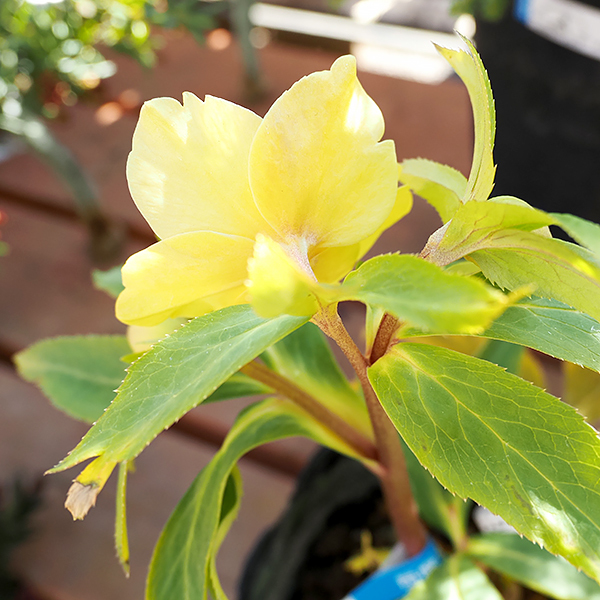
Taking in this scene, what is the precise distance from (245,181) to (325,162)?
2 cm

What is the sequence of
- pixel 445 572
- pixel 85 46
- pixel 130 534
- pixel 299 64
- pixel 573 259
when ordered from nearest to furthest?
pixel 573 259 < pixel 445 572 < pixel 130 534 < pixel 85 46 < pixel 299 64

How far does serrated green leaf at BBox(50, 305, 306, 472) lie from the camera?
0.46 feet

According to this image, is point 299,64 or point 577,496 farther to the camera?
point 299,64

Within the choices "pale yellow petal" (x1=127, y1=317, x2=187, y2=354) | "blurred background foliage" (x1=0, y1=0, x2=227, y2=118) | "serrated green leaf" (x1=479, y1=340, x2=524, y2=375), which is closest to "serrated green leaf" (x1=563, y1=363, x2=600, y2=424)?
"serrated green leaf" (x1=479, y1=340, x2=524, y2=375)

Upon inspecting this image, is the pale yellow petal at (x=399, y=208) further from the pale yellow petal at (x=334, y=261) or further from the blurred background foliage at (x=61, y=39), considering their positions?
the blurred background foliage at (x=61, y=39)

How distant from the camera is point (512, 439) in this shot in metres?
0.16

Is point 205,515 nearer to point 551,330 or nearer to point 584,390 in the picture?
point 551,330

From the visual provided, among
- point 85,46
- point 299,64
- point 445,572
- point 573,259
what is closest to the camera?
point 573,259

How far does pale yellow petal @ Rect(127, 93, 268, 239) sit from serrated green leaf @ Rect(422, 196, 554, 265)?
56 millimetres

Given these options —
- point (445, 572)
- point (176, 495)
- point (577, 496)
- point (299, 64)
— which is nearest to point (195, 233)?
point (577, 496)

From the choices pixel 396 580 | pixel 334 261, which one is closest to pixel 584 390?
pixel 396 580

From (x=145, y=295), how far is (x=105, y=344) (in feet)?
0.57

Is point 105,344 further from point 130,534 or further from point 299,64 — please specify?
point 299,64

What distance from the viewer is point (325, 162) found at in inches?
6.2
